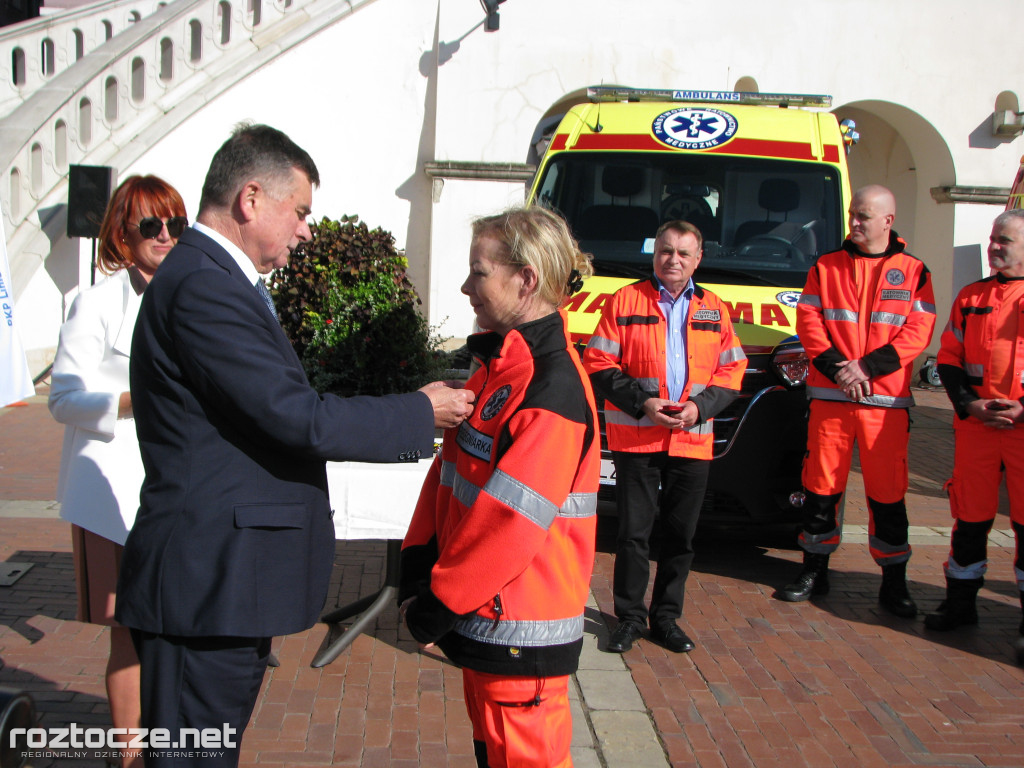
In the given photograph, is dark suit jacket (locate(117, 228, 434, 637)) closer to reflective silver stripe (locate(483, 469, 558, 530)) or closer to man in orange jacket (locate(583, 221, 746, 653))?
reflective silver stripe (locate(483, 469, 558, 530))

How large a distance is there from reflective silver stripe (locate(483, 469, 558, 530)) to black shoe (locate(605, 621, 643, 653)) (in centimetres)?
240

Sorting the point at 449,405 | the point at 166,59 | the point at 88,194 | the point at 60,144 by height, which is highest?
the point at 166,59

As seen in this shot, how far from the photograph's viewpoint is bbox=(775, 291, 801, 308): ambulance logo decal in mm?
5344

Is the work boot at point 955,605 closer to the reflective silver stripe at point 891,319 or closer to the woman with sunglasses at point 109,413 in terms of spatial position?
the reflective silver stripe at point 891,319

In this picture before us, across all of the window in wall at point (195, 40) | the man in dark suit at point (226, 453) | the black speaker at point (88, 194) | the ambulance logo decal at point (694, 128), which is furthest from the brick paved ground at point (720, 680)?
the window in wall at point (195, 40)

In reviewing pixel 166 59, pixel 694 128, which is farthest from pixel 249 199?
pixel 166 59

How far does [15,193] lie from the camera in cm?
1043

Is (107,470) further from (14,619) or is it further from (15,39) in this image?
(15,39)

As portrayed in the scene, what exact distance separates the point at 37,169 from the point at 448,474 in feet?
34.3

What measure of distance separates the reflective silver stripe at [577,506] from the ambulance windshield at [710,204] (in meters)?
3.61

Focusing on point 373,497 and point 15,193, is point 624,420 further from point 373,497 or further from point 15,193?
point 15,193

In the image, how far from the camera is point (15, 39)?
12.8 m

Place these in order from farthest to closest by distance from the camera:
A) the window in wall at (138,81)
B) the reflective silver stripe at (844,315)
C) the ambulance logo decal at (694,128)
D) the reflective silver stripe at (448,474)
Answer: the window in wall at (138,81)
the ambulance logo decal at (694,128)
the reflective silver stripe at (844,315)
the reflective silver stripe at (448,474)

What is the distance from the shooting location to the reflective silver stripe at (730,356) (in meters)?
4.34
